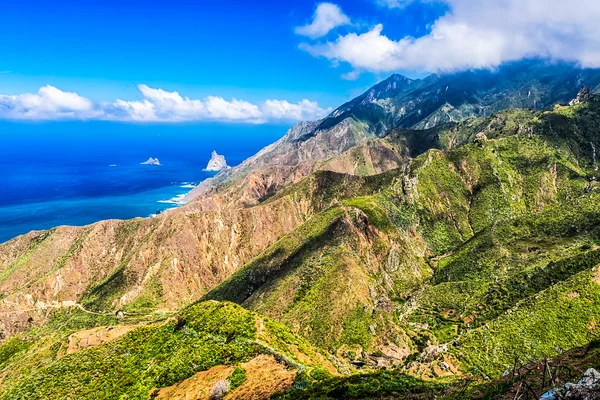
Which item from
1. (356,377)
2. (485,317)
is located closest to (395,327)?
(485,317)

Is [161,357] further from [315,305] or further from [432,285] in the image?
[432,285]

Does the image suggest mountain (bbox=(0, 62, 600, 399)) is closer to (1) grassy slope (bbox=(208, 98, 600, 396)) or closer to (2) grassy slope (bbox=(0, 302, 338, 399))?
(2) grassy slope (bbox=(0, 302, 338, 399))

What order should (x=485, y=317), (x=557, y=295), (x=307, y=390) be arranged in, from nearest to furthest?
1. (x=307, y=390)
2. (x=557, y=295)
3. (x=485, y=317)

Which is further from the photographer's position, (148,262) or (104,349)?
(148,262)

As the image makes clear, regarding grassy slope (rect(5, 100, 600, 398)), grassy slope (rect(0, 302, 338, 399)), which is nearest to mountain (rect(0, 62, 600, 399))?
grassy slope (rect(0, 302, 338, 399))

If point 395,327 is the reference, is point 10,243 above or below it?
above

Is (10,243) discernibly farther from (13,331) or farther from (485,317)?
(485,317)

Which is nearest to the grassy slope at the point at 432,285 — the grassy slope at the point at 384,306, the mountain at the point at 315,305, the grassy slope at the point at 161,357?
the grassy slope at the point at 384,306

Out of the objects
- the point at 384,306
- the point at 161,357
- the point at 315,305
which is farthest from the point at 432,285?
the point at 161,357
